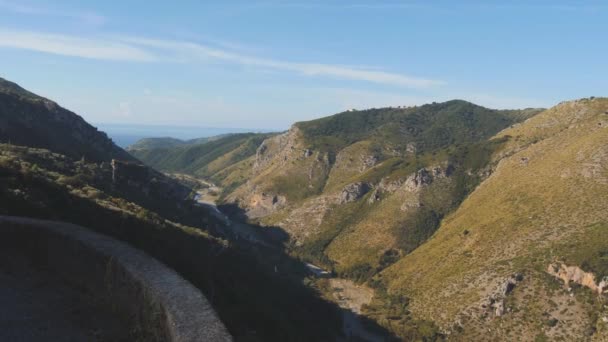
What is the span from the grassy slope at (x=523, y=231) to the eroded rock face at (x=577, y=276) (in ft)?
6.56

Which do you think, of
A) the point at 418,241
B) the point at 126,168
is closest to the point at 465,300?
the point at 418,241

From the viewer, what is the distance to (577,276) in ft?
292

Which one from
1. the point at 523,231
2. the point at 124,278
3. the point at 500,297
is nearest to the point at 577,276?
the point at 500,297

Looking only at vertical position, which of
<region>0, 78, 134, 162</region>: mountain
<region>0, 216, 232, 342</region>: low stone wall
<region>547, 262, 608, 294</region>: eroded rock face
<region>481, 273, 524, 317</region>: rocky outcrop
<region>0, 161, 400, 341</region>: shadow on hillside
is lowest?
<region>481, 273, 524, 317</region>: rocky outcrop

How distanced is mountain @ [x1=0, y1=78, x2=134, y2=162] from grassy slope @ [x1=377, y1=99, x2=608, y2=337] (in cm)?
10641

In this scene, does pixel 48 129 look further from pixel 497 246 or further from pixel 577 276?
pixel 577 276

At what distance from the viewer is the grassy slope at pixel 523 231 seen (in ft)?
319

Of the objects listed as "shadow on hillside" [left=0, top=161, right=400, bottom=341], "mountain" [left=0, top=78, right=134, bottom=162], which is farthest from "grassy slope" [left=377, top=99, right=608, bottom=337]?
"mountain" [left=0, top=78, right=134, bottom=162]

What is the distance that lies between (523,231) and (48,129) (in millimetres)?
145596

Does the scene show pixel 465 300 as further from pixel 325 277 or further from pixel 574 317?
pixel 325 277

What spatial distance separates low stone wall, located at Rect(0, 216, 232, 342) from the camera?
12.0 metres

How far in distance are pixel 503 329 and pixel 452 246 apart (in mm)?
40821

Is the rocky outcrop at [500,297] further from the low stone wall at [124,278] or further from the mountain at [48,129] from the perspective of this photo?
the mountain at [48,129]

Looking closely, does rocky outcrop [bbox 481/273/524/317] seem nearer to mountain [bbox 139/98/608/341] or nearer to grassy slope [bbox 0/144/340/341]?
mountain [bbox 139/98/608/341]
